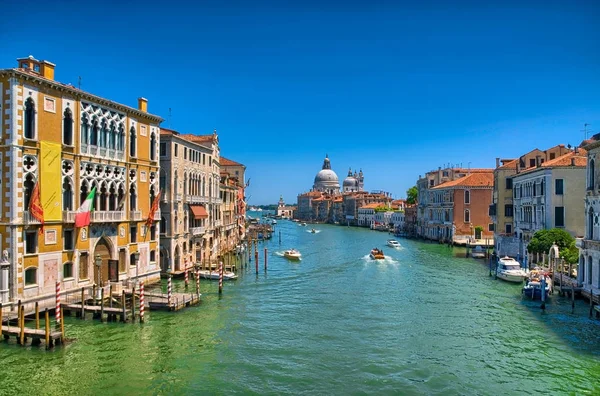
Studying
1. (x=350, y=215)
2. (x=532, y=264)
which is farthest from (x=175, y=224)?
(x=350, y=215)

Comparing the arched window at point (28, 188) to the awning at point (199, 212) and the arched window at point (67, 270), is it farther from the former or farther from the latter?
the awning at point (199, 212)

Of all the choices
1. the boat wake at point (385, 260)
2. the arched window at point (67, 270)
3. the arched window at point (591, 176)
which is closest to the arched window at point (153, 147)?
the arched window at point (67, 270)

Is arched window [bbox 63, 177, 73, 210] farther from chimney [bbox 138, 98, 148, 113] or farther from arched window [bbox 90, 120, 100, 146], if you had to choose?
chimney [bbox 138, 98, 148, 113]

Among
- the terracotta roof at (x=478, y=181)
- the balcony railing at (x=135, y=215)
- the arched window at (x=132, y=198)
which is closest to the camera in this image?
the balcony railing at (x=135, y=215)

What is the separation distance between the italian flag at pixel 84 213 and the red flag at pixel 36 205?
65.7 inches

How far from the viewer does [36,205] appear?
56.0ft

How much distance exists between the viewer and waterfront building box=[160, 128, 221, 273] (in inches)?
1084

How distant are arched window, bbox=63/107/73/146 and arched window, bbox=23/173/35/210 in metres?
2.10

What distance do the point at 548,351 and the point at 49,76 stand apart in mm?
18806

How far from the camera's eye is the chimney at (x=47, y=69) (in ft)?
60.3

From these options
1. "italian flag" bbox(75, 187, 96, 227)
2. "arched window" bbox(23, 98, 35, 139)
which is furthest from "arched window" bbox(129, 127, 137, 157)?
"arched window" bbox(23, 98, 35, 139)

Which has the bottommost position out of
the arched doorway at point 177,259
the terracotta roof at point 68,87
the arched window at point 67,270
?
the arched doorway at point 177,259

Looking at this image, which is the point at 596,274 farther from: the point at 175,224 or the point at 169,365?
the point at 175,224

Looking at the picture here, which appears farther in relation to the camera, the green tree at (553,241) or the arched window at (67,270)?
the green tree at (553,241)
